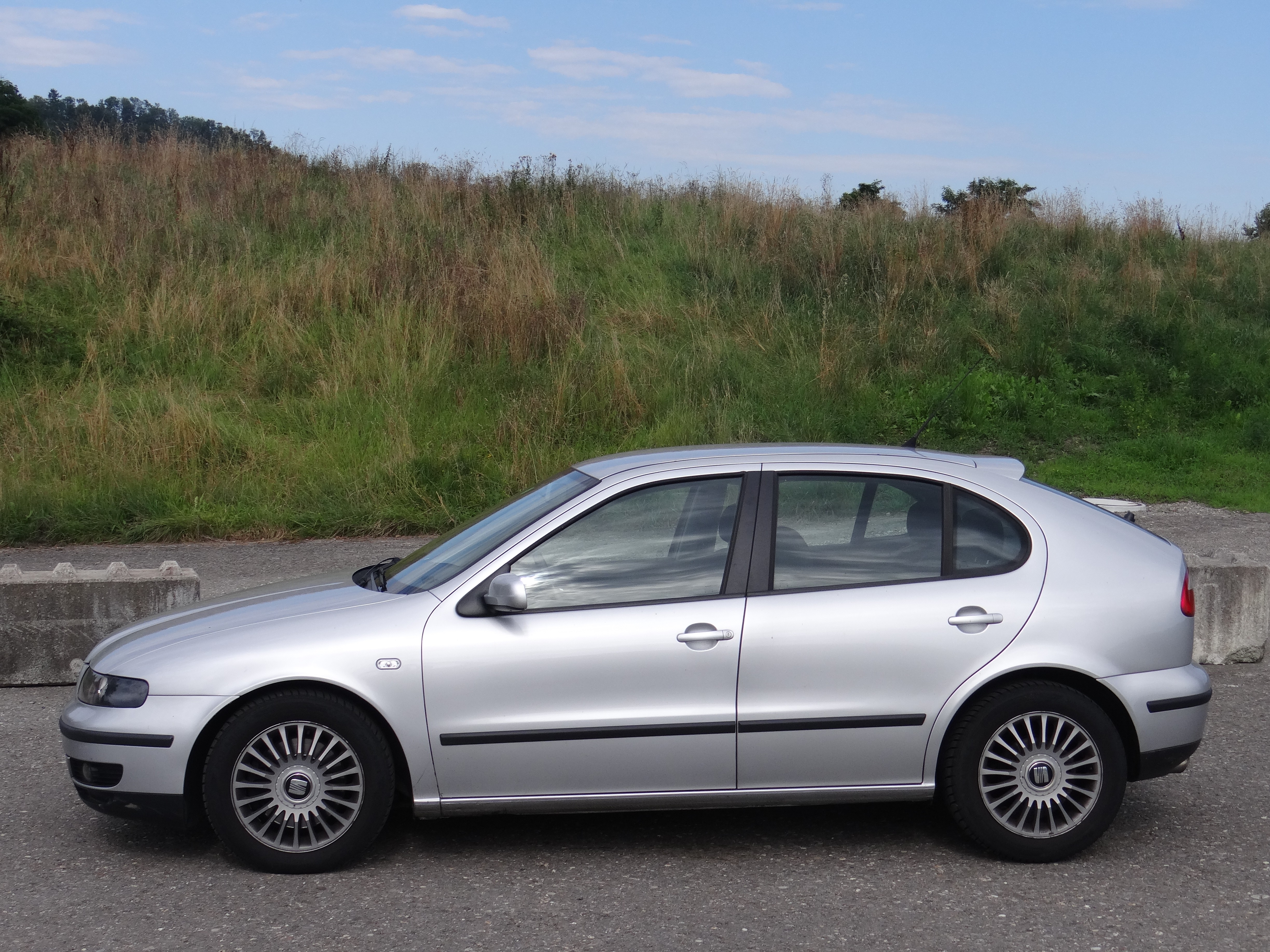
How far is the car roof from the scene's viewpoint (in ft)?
15.7

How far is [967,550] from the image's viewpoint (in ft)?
15.0

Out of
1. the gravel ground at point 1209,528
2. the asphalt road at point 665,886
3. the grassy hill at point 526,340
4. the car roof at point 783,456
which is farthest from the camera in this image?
the grassy hill at point 526,340

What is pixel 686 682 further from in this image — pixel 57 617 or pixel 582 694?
pixel 57 617

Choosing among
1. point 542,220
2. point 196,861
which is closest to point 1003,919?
point 196,861

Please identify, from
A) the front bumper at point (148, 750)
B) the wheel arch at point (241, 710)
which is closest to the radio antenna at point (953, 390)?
Result: the wheel arch at point (241, 710)

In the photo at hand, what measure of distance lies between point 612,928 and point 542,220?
1486 cm

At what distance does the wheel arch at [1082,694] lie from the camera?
4406 millimetres

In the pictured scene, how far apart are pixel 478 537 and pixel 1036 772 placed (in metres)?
2.30

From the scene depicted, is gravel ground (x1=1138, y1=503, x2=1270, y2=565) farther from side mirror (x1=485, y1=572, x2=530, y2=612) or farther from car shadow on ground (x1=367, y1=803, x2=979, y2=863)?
side mirror (x1=485, y1=572, x2=530, y2=612)

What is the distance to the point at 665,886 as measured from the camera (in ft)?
13.9

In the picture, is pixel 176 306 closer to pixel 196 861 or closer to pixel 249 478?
pixel 249 478

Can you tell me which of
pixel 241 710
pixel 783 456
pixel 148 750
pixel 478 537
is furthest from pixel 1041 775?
pixel 148 750

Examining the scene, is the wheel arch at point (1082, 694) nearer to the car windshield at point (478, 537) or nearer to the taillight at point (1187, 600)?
the taillight at point (1187, 600)

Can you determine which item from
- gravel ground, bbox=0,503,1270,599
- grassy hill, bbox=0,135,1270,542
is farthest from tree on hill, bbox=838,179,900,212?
gravel ground, bbox=0,503,1270,599
